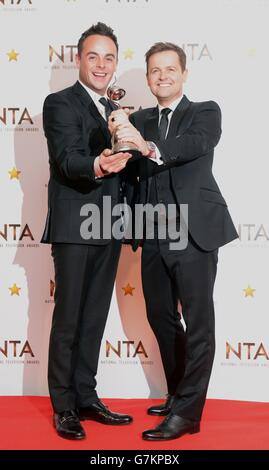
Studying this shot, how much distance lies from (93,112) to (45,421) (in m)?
1.33

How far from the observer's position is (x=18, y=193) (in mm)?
3047

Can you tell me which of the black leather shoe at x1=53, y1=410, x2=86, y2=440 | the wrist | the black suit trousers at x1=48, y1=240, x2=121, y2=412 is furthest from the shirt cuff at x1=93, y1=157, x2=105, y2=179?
the black leather shoe at x1=53, y1=410, x2=86, y2=440

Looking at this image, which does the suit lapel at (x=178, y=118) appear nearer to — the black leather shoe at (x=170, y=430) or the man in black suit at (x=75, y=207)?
the man in black suit at (x=75, y=207)

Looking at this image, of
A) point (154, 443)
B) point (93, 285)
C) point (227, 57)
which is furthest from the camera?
point (227, 57)

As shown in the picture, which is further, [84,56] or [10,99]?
[10,99]

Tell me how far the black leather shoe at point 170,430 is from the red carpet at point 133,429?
0.07 feet

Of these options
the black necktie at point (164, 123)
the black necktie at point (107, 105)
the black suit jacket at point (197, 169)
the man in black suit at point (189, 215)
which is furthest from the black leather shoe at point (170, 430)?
the black necktie at point (107, 105)

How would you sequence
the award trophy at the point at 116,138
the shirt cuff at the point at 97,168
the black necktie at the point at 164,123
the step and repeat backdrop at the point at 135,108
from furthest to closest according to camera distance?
the step and repeat backdrop at the point at 135,108 → the black necktie at the point at 164,123 → the shirt cuff at the point at 97,168 → the award trophy at the point at 116,138

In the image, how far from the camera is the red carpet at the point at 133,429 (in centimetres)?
232

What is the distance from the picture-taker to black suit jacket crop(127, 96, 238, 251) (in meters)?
2.35

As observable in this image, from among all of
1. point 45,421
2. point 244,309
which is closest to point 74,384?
point 45,421

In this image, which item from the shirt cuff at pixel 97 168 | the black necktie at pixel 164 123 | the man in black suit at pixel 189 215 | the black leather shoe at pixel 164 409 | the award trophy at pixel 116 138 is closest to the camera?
the award trophy at pixel 116 138

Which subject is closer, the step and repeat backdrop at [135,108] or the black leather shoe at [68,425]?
the black leather shoe at [68,425]

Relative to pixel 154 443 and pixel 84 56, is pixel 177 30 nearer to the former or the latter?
pixel 84 56
